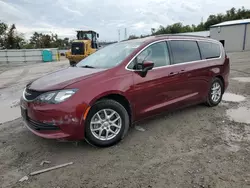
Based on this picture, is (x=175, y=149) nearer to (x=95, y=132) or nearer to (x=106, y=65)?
(x=95, y=132)

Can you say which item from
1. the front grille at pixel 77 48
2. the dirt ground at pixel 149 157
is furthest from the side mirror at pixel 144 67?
the front grille at pixel 77 48

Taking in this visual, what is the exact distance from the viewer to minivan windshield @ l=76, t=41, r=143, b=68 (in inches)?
147

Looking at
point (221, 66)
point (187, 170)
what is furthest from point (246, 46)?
point (187, 170)

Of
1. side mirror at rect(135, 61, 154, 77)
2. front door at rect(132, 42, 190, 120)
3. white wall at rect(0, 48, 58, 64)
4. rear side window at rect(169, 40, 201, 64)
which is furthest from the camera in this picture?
white wall at rect(0, 48, 58, 64)

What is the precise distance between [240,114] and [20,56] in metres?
23.9

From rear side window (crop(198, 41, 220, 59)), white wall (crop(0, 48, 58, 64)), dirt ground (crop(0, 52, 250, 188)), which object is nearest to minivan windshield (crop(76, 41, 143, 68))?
dirt ground (crop(0, 52, 250, 188))

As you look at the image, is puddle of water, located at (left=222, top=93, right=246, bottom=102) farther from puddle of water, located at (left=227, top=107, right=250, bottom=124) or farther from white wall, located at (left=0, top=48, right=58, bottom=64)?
white wall, located at (left=0, top=48, right=58, bottom=64)

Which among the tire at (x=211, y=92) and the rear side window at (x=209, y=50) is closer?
the rear side window at (x=209, y=50)

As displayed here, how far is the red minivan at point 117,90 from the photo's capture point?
3014 mm

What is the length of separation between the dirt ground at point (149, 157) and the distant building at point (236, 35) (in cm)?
2430

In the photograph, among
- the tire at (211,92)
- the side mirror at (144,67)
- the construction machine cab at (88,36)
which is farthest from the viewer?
the construction machine cab at (88,36)

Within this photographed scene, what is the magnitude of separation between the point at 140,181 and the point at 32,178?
1338 millimetres

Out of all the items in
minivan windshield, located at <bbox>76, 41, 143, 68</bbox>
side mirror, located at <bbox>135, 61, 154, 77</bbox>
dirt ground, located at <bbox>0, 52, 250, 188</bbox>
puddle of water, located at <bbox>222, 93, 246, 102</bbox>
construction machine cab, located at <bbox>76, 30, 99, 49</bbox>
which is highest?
construction machine cab, located at <bbox>76, 30, 99, 49</bbox>

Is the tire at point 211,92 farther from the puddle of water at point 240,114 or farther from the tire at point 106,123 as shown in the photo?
the tire at point 106,123
